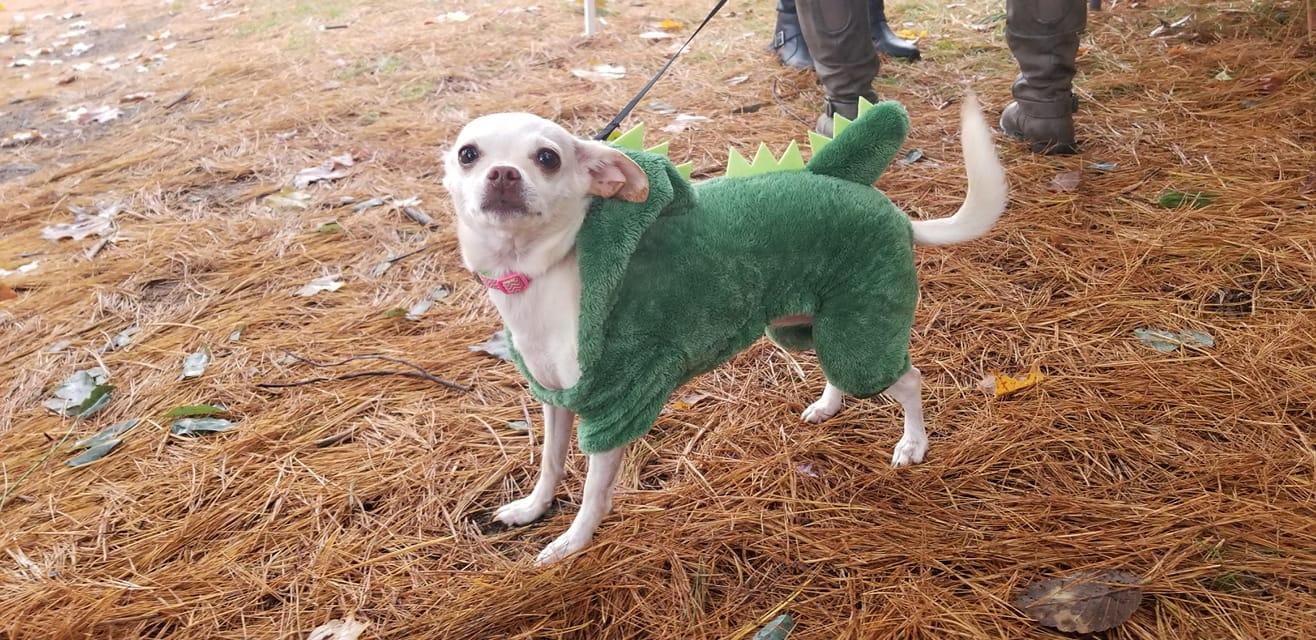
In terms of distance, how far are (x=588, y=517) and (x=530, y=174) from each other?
740mm

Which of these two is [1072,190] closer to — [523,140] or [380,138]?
[523,140]

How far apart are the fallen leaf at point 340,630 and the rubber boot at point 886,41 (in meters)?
4.08

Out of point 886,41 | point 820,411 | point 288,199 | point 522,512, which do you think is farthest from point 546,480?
point 886,41

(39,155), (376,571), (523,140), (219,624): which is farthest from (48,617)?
(39,155)

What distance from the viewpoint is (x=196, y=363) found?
95.2 inches

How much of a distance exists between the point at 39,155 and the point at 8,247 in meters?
1.35

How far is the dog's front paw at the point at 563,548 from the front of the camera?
1671 mm

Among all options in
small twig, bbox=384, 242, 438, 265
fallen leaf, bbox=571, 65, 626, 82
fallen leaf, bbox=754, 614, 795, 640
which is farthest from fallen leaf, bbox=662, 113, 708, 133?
fallen leaf, bbox=754, 614, 795, 640

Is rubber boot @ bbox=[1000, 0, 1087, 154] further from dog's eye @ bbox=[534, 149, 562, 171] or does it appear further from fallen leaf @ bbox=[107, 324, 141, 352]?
fallen leaf @ bbox=[107, 324, 141, 352]

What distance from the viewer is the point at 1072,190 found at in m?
2.94

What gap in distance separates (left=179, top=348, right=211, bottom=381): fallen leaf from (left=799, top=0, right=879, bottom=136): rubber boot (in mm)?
2459

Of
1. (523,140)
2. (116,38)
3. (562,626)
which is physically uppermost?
(523,140)

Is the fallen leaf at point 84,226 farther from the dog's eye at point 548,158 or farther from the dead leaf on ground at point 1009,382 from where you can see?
the dead leaf on ground at point 1009,382

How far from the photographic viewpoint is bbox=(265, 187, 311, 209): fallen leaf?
3.45 m
